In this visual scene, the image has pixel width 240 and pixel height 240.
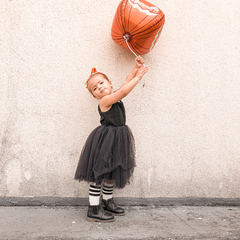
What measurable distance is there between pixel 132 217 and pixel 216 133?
140 cm

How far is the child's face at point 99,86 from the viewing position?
7.34 feet

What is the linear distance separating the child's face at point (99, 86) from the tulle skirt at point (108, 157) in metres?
0.33

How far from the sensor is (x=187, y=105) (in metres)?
2.72

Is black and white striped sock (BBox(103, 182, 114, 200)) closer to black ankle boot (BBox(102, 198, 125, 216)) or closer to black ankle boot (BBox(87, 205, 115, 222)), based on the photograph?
black ankle boot (BBox(102, 198, 125, 216))

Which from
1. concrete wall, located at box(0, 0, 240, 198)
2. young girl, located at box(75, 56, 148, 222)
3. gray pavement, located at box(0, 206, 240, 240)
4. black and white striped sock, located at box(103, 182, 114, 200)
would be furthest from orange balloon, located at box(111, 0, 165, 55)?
gray pavement, located at box(0, 206, 240, 240)

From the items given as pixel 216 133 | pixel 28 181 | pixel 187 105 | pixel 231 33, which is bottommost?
pixel 28 181

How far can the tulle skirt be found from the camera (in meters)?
2.16

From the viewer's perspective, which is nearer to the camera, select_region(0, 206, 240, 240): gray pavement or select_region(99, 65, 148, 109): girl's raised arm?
select_region(0, 206, 240, 240): gray pavement

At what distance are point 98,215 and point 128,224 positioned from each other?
30cm

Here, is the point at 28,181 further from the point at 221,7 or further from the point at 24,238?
the point at 221,7

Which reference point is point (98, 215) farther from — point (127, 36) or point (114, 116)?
point (127, 36)

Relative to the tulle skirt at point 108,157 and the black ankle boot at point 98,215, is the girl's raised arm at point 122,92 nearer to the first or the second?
the tulle skirt at point 108,157

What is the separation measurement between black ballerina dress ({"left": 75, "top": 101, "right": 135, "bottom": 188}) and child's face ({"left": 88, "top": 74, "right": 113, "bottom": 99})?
157 mm

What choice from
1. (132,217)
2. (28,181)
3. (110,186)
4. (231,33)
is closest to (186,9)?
(231,33)
